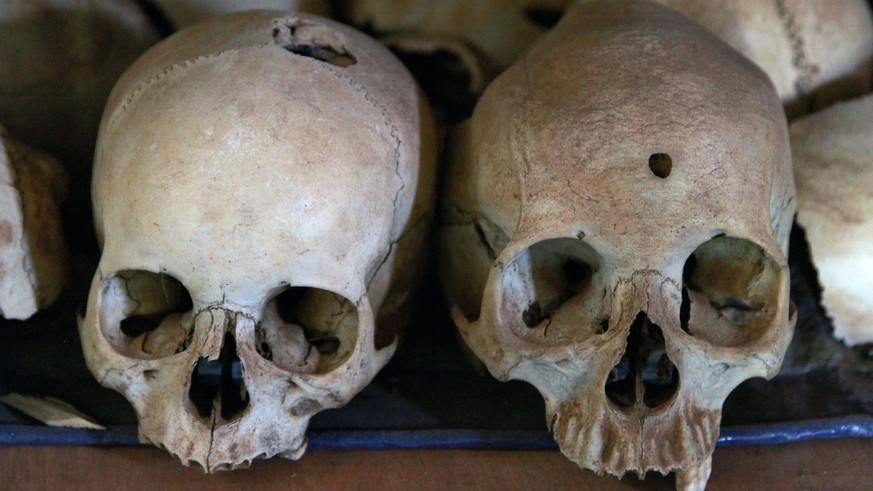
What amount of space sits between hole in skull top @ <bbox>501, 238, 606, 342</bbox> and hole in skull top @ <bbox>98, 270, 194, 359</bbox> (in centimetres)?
36

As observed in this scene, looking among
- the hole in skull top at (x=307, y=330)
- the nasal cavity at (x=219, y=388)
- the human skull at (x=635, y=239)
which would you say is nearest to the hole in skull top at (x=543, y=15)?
the human skull at (x=635, y=239)

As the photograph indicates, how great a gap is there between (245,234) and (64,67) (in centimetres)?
55

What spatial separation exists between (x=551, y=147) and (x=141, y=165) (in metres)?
0.44

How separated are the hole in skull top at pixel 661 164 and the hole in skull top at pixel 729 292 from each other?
11 centimetres

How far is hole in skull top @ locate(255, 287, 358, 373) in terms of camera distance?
1.03m

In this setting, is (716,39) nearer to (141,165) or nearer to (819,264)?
(819,264)

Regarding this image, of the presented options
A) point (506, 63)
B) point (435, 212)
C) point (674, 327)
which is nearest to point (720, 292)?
point (674, 327)

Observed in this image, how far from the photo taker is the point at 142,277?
1056mm

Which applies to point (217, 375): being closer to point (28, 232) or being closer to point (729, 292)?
point (28, 232)

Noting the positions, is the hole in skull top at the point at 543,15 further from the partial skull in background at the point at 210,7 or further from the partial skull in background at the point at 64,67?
the partial skull in background at the point at 64,67

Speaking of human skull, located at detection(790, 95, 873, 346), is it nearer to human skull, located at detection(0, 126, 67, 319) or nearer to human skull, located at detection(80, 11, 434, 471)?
human skull, located at detection(80, 11, 434, 471)

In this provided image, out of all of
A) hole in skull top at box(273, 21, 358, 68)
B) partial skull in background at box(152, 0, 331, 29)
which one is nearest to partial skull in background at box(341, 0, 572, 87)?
partial skull in background at box(152, 0, 331, 29)

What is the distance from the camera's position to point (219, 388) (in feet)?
3.30

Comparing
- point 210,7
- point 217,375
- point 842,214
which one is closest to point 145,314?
point 217,375
